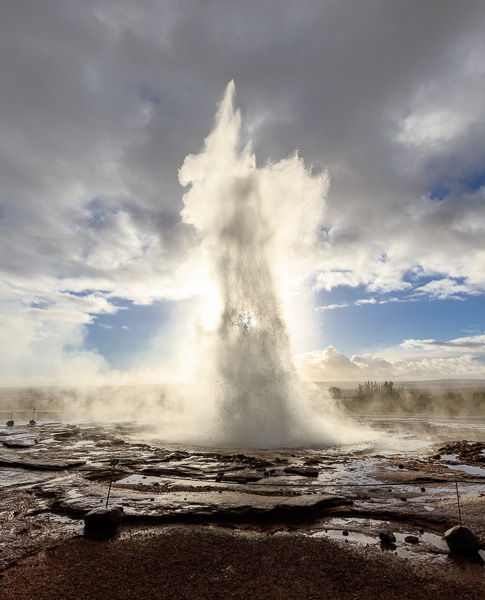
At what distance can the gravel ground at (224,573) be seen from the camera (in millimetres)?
5426

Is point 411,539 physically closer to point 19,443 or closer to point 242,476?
point 242,476

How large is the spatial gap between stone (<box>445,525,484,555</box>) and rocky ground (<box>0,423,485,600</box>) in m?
0.18

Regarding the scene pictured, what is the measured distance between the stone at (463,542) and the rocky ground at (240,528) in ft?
0.58

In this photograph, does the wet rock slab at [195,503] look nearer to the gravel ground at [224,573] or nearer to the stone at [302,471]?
the gravel ground at [224,573]

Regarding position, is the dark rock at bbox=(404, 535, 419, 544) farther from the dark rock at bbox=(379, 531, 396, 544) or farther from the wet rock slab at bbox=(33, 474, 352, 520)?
the wet rock slab at bbox=(33, 474, 352, 520)

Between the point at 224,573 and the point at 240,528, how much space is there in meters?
2.19

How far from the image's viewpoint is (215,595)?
5387 millimetres

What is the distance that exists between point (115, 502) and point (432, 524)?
768 cm

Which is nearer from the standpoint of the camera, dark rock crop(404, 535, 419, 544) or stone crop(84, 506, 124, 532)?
dark rock crop(404, 535, 419, 544)

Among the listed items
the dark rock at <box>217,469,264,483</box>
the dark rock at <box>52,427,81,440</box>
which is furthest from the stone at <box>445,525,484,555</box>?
the dark rock at <box>52,427,81,440</box>

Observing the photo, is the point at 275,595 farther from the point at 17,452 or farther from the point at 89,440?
the point at 89,440

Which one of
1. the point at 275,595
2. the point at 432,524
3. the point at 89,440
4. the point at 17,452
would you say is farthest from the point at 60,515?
the point at 89,440

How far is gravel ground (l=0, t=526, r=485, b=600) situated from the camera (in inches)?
214

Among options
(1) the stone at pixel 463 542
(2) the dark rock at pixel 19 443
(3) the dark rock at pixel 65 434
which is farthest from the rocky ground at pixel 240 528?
(3) the dark rock at pixel 65 434
